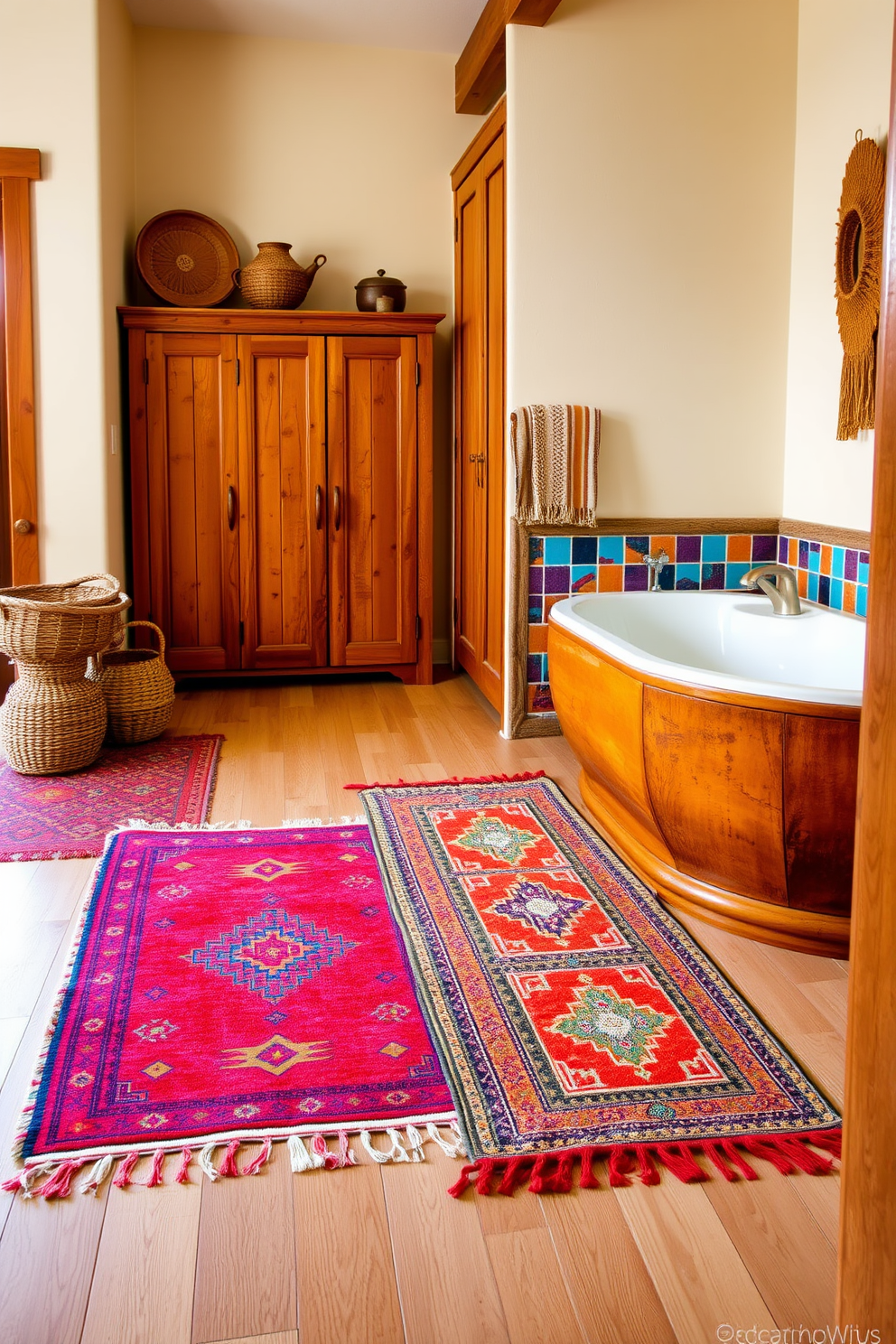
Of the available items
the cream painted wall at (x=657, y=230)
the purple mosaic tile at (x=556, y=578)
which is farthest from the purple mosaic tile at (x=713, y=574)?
the purple mosaic tile at (x=556, y=578)

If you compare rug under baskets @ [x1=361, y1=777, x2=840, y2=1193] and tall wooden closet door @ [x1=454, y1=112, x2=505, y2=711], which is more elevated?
tall wooden closet door @ [x1=454, y1=112, x2=505, y2=711]

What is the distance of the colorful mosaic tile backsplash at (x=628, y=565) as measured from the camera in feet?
13.2

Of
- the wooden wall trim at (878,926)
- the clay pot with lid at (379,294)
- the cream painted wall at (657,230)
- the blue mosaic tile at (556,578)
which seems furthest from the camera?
the clay pot with lid at (379,294)

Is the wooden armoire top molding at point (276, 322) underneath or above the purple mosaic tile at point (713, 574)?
above

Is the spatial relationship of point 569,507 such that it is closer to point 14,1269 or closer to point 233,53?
point 233,53

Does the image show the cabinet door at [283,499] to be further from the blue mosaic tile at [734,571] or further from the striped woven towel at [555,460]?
the blue mosaic tile at [734,571]

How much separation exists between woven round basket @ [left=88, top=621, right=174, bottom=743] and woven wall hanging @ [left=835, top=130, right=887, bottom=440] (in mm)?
2468

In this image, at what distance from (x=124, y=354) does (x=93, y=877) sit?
256cm

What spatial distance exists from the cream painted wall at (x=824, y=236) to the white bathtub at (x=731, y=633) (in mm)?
417

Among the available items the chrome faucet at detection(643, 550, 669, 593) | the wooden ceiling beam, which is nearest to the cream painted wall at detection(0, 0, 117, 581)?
the wooden ceiling beam

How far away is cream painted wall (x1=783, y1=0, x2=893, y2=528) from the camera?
3.50 metres

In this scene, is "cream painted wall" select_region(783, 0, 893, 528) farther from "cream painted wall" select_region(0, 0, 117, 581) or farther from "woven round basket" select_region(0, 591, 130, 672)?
"cream painted wall" select_region(0, 0, 117, 581)

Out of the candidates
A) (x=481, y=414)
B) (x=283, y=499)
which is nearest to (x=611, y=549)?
(x=481, y=414)

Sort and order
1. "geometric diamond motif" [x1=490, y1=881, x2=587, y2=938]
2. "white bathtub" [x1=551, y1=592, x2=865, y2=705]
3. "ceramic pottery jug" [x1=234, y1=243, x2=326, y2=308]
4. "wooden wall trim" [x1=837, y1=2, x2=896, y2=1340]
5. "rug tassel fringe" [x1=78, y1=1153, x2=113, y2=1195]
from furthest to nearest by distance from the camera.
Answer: "ceramic pottery jug" [x1=234, y1=243, x2=326, y2=308]
"white bathtub" [x1=551, y1=592, x2=865, y2=705]
"geometric diamond motif" [x1=490, y1=881, x2=587, y2=938]
"rug tassel fringe" [x1=78, y1=1153, x2=113, y2=1195]
"wooden wall trim" [x1=837, y1=2, x2=896, y2=1340]
